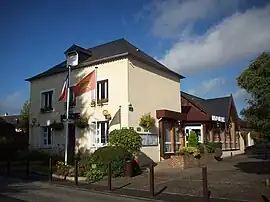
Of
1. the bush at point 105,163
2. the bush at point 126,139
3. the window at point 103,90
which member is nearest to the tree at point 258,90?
the bush at point 105,163

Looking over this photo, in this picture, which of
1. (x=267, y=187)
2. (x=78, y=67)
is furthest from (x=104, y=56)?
(x=267, y=187)

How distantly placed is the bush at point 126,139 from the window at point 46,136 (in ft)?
26.3

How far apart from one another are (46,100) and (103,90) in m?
6.39

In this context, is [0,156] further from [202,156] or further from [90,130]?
[202,156]

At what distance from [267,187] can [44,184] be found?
29.4 ft

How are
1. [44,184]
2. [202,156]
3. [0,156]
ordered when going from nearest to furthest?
[44,184] < [202,156] < [0,156]

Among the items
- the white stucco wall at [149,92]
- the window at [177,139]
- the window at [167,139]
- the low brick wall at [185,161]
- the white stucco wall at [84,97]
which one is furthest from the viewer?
the window at [177,139]

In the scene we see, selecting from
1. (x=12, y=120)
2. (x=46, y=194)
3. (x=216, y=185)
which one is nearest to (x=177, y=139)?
(x=216, y=185)

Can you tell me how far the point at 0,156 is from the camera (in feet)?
84.9

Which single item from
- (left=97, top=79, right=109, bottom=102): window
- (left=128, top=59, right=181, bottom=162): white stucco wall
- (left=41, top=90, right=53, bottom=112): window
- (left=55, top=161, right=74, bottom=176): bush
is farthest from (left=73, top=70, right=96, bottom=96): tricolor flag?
(left=41, top=90, right=53, bottom=112): window

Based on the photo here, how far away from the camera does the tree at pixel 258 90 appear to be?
38.2ft

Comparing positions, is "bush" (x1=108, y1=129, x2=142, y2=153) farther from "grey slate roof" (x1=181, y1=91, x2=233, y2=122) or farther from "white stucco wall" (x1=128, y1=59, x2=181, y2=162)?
"grey slate roof" (x1=181, y1=91, x2=233, y2=122)

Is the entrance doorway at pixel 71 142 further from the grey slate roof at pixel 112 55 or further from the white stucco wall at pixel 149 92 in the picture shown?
the white stucco wall at pixel 149 92

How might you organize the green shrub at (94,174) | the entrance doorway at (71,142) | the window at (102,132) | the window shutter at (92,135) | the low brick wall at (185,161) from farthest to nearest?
the entrance doorway at (71,142), the window shutter at (92,135), the window at (102,132), the low brick wall at (185,161), the green shrub at (94,174)
